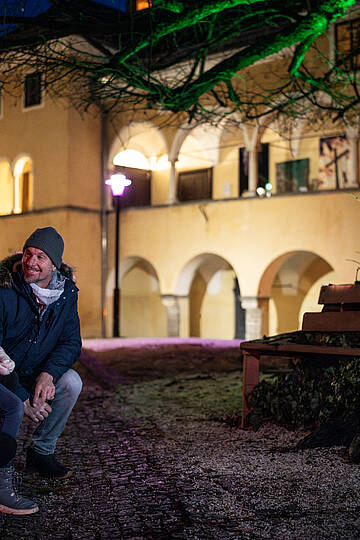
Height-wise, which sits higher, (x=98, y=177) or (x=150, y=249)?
(x=98, y=177)

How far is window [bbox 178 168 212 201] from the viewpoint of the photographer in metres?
24.2

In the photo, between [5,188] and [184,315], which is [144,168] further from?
[184,315]

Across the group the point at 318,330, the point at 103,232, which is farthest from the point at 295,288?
the point at 318,330

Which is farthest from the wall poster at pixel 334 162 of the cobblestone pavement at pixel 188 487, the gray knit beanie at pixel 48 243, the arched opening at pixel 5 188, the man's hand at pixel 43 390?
the man's hand at pixel 43 390

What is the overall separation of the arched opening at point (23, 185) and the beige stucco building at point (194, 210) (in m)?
0.06

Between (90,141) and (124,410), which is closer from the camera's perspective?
(124,410)

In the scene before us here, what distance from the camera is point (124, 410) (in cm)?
700

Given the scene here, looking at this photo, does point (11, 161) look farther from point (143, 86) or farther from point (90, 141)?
point (143, 86)

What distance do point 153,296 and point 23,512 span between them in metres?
23.8

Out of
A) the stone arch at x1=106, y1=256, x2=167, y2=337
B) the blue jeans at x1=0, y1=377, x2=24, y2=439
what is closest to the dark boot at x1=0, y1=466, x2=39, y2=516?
the blue jeans at x1=0, y1=377, x2=24, y2=439

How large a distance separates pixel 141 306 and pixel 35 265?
23.4m

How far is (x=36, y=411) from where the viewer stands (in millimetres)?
3959

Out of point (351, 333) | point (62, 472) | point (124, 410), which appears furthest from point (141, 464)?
point (124, 410)

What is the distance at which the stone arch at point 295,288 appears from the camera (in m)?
23.4
